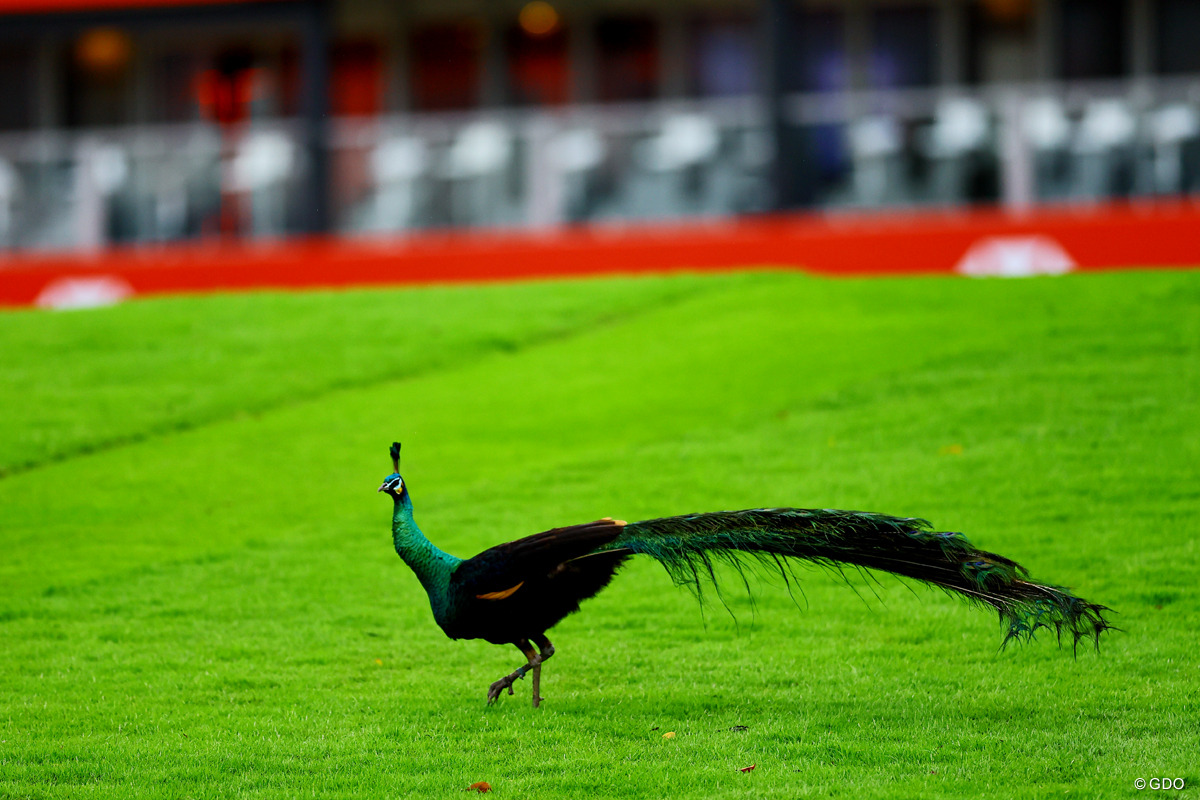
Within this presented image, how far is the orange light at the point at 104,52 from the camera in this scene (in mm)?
22734

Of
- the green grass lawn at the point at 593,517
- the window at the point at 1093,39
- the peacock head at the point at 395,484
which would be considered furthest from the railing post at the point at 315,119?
the peacock head at the point at 395,484

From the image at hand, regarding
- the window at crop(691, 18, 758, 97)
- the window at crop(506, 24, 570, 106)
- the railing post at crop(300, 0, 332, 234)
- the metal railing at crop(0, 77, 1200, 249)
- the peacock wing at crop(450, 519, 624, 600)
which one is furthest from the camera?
the window at crop(506, 24, 570, 106)

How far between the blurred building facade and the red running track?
10.1 inches

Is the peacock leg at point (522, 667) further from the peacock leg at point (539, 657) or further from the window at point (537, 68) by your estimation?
the window at point (537, 68)

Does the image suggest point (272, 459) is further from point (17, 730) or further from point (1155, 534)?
point (1155, 534)

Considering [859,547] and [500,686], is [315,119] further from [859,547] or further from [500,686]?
[859,547]

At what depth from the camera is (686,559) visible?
611cm

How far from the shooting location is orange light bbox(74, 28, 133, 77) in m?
22.7

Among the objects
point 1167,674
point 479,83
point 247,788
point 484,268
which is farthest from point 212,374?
point 479,83

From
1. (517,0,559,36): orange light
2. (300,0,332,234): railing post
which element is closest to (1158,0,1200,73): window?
(517,0,559,36): orange light

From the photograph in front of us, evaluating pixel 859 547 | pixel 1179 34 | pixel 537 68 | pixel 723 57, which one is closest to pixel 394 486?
pixel 859 547

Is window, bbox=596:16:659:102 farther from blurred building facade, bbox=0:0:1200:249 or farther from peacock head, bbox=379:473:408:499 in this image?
peacock head, bbox=379:473:408:499

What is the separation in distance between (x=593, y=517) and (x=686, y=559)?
10.2ft

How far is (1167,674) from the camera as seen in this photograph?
6652 mm
